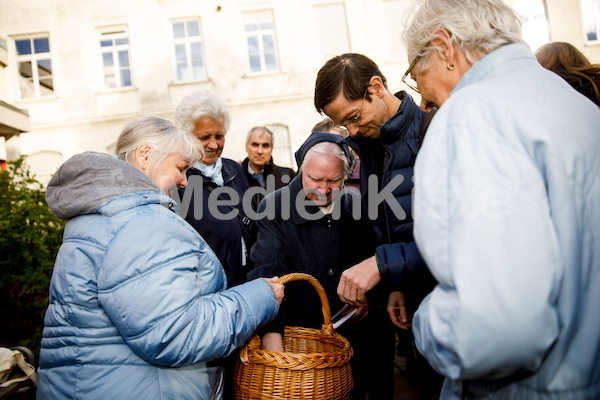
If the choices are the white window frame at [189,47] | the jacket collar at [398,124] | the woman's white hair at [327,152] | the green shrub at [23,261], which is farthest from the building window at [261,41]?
the jacket collar at [398,124]

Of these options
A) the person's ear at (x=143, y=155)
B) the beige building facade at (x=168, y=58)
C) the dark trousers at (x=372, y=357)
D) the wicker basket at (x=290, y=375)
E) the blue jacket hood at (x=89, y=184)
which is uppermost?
the beige building facade at (x=168, y=58)

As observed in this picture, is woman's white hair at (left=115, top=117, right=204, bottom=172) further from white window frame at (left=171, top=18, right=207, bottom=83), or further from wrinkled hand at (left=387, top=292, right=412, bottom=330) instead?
white window frame at (left=171, top=18, right=207, bottom=83)

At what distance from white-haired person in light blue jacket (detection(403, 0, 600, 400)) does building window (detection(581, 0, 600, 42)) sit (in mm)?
15341

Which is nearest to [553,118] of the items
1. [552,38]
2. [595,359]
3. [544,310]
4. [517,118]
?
[517,118]

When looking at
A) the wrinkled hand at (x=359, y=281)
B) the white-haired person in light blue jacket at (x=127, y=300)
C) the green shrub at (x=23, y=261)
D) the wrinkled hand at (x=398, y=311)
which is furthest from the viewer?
the green shrub at (x=23, y=261)

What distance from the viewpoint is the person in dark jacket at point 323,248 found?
7.58ft

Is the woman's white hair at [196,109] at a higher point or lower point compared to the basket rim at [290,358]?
higher

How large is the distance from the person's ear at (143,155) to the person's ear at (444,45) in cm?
125

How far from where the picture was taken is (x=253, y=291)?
5.14 ft

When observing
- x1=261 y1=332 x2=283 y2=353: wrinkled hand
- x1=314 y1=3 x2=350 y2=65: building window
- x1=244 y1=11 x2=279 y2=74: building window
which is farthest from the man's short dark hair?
x1=314 y1=3 x2=350 y2=65: building window

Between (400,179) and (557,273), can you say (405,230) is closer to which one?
(400,179)

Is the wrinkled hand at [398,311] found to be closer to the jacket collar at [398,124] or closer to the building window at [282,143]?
the jacket collar at [398,124]

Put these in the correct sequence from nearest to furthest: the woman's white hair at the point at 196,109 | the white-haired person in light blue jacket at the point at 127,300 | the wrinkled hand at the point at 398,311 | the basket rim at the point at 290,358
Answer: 1. the white-haired person in light blue jacket at the point at 127,300
2. the basket rim at the point at 290,358
3. the wrinkled hand at the point at 398,311
4. the woman's white hair at the point at 196,109

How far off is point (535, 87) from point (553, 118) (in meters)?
0.11
